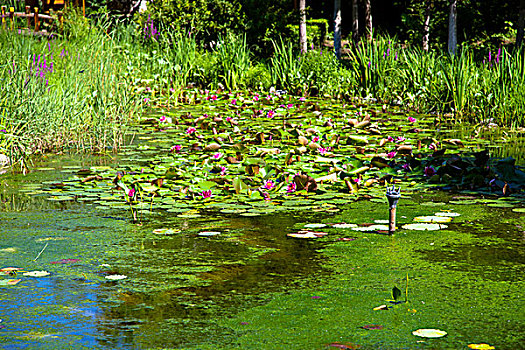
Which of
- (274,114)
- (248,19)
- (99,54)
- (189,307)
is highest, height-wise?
(248,19)

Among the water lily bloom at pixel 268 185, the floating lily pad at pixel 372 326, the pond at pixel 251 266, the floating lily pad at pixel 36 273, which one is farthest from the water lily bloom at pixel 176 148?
the floating lily pad at pixel 372 326

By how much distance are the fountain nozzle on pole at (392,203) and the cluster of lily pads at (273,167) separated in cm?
78

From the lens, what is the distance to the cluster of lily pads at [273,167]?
480cm

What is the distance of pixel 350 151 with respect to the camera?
21.7 feet

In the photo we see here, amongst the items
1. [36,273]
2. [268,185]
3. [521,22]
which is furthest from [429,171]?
[521,22]

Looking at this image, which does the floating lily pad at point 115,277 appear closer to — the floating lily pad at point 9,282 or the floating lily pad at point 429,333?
the floating lily pad at point 9,282

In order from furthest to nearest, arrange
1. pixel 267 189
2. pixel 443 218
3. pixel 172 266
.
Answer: pixel 267 189 < pixel 443 218 < pixel 172 266

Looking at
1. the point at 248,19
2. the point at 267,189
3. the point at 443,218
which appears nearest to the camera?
the point at 443,218

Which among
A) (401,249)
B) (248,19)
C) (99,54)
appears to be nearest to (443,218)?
(401,249)

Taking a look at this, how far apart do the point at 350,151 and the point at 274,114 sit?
253 centimetres

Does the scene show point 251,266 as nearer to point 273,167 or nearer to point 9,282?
point 9,282

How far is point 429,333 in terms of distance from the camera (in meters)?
2.41

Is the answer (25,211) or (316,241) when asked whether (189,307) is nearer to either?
(316,241)

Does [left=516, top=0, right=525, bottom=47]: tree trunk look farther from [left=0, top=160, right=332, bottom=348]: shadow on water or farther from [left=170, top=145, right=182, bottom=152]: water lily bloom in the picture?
[left=0, top=160, right=332, bottom=348]: shadow on water
